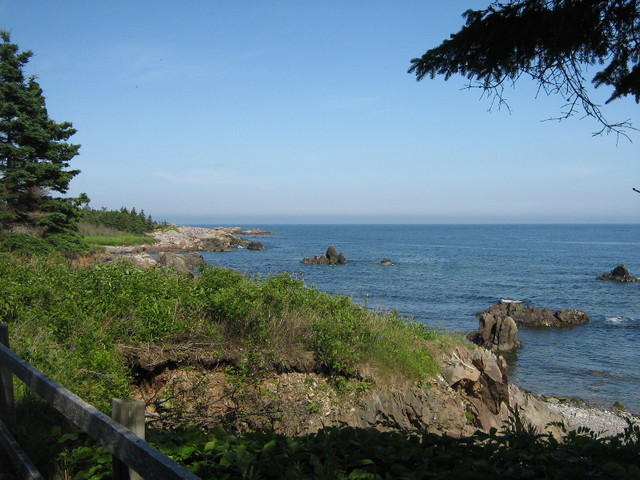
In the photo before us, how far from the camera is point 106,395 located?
7223mm

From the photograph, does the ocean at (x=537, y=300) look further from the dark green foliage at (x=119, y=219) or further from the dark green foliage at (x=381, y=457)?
the dark green foliage at (x=119, y=219)

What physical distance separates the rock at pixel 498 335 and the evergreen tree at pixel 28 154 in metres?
21.6

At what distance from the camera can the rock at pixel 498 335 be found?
2325 cm

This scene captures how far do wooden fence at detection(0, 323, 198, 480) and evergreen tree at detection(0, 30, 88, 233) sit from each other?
22.3 metres

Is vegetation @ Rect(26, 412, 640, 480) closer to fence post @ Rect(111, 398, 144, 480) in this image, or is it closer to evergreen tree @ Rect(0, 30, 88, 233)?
fence post @ Rect(111, 398, 144, 480)

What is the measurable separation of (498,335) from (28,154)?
2392cm

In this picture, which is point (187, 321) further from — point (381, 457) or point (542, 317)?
point (542, 317)

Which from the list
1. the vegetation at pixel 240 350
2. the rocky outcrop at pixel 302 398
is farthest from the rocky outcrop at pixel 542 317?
the vegetation at pixel 240 350

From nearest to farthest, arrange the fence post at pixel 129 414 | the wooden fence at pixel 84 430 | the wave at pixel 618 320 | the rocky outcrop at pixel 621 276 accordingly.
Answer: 1. the wooden fence at pixel 84 430
2. the fence post at pixel 129 414
3. the wave at pixel 618 320
4. the rocky outcrop at pixel 621 276

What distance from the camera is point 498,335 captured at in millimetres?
23609

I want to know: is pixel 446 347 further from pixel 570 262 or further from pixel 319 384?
pixel 570 262

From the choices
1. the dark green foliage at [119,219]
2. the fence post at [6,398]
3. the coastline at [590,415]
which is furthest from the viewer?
the dark green foliage at [119,219]

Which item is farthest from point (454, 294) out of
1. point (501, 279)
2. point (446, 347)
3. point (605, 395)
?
point (446, 347)

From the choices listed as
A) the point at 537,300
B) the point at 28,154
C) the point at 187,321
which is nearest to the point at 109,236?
the point at 28,154
